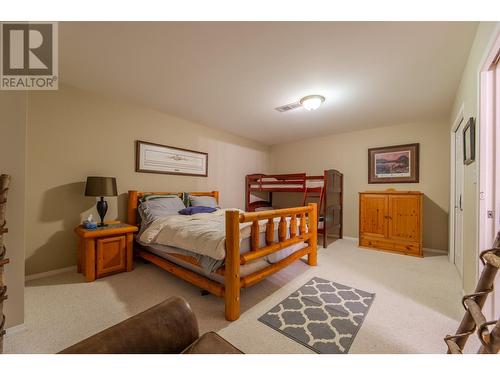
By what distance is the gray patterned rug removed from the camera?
4.55 ft

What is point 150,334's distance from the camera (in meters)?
0.77

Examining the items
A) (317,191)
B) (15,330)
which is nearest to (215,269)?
(15,330)

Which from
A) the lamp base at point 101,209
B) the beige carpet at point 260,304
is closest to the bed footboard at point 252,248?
the beige carpet at point 260,304

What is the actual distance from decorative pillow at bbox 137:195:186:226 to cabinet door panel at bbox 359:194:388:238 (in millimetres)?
3139

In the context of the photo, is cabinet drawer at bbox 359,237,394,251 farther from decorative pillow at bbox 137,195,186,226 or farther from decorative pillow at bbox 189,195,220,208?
decorative pillow at bbox 137,195,186,226

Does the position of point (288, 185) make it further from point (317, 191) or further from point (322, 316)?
point (322, 316)

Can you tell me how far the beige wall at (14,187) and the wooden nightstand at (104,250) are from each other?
0.79 m

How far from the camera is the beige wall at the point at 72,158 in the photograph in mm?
2291

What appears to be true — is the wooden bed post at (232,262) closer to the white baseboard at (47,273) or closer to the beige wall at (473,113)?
the beige wall at (473,113)

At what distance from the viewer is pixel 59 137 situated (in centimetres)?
242

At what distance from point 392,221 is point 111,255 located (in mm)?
4107

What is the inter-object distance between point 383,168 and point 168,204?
12.7 feet

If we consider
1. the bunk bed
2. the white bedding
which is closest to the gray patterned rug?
the white bedding
